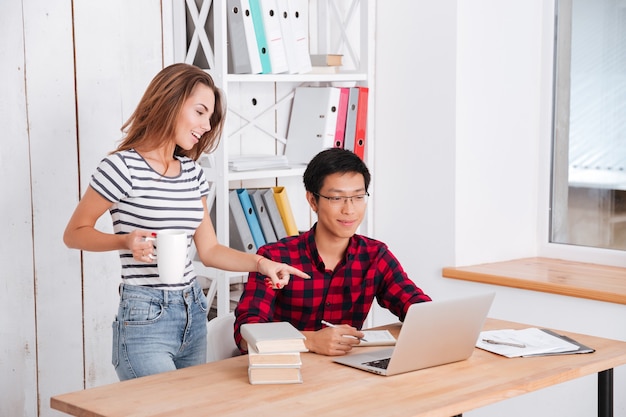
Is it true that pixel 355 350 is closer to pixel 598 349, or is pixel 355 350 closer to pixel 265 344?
pixel 265 344

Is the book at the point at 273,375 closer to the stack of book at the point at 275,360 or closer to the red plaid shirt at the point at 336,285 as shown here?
the stack of book at the point at 275,360

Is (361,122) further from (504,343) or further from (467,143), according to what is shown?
(504,343)

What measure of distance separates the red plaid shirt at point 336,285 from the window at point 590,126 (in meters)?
1.36

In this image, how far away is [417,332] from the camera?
192 centimetres

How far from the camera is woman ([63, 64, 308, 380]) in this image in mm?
2178

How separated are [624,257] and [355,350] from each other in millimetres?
1666

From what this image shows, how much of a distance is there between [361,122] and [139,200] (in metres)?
1.53

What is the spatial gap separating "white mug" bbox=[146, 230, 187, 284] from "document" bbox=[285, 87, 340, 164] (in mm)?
1595

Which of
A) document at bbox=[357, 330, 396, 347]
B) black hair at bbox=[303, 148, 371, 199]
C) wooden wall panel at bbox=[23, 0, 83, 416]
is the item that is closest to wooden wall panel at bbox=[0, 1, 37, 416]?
wooden wall panel at bbox=[23, 0, 83, 416]

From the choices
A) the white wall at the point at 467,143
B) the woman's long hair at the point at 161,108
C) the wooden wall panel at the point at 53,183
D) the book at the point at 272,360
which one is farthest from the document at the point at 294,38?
the book at the point at 272,360

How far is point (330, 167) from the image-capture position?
2.43 meters

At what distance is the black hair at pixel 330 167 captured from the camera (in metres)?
2.43

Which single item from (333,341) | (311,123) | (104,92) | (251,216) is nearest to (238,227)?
(251,216)

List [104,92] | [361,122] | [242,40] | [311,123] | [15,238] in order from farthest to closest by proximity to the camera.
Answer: [361,122]
[311,123]
[242,40]
[104,92]
[15,238]
